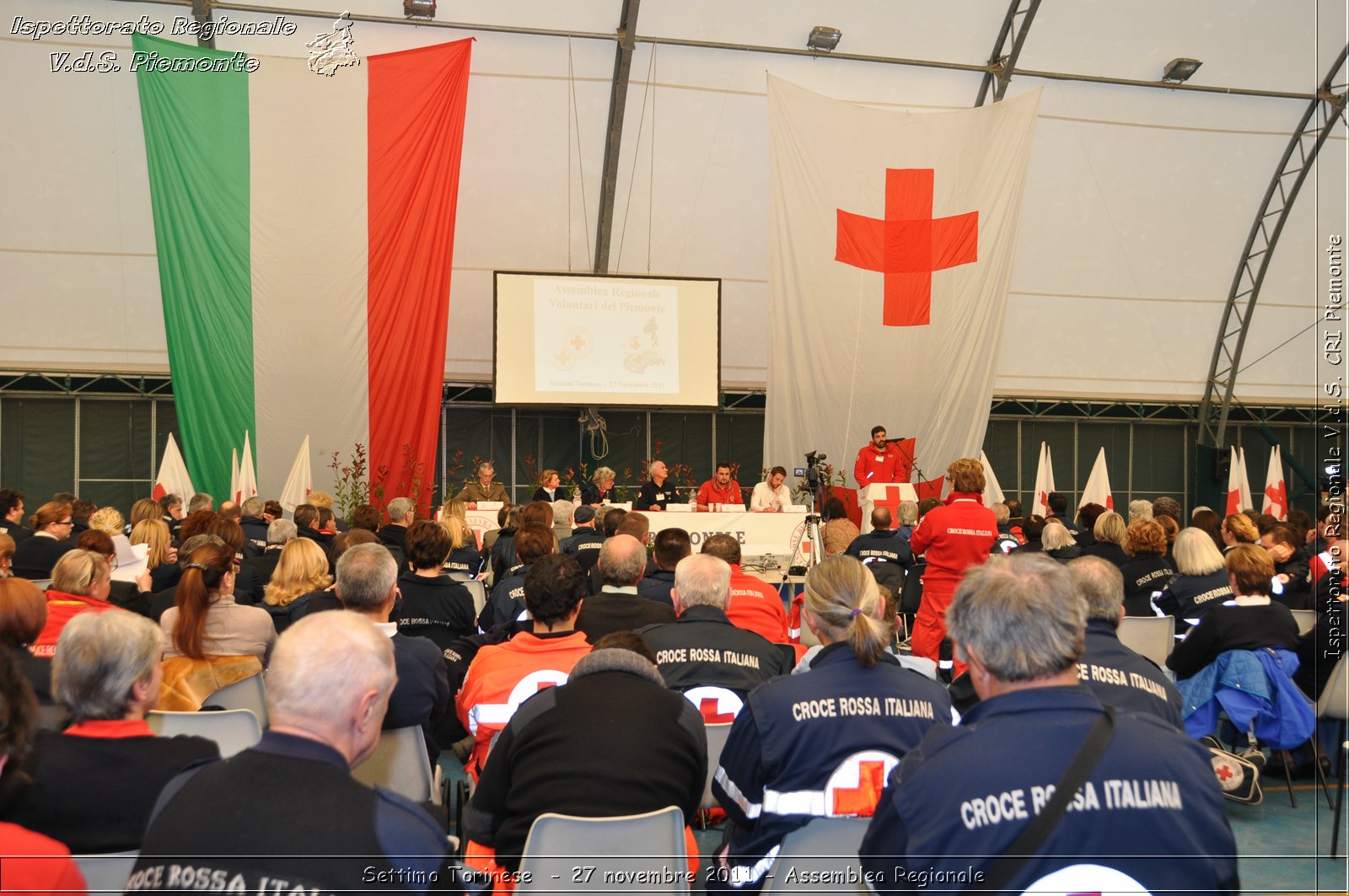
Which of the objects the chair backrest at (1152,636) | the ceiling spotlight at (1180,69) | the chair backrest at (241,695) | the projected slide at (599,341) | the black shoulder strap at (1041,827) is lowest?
the chair backrest at (1152,636)

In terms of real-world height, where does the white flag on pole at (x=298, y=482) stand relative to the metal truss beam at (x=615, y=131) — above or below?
below

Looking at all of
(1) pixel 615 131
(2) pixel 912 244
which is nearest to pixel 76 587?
(1) pixel 615 131

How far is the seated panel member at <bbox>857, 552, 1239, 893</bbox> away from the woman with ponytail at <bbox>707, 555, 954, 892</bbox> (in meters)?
0.65

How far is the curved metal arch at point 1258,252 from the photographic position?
41.9 ft

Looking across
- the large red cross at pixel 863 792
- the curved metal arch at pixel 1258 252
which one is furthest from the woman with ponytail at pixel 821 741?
the curved metal arch at pixel 1258 252

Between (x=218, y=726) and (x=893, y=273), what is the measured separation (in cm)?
936

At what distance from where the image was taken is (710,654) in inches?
123

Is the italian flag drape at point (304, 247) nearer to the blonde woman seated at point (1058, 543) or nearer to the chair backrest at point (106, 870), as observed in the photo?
the blonde woman seated at point (1058, 543)

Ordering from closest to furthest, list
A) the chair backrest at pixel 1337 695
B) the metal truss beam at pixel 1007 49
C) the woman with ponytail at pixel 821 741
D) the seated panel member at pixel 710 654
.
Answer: the woman with ponytail at pixel 821 741
the seated panel member at pixel 710 654
the chair backrest at pixel 1337 695
the metal truss beam at pixel 1007 49

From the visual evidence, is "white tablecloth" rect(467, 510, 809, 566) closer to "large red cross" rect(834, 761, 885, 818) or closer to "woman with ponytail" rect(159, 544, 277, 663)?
"woman with ponytail" rect(159, 544, 277, 663)

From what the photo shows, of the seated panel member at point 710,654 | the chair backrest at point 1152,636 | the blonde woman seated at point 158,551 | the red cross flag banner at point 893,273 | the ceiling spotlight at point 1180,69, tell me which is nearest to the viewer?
the seated panel member at point 710,654

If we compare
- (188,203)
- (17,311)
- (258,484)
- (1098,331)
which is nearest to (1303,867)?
(258,484)

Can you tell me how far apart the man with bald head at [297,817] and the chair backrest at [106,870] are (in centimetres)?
60

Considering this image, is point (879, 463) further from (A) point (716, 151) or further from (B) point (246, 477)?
(B) point (246, 477)
